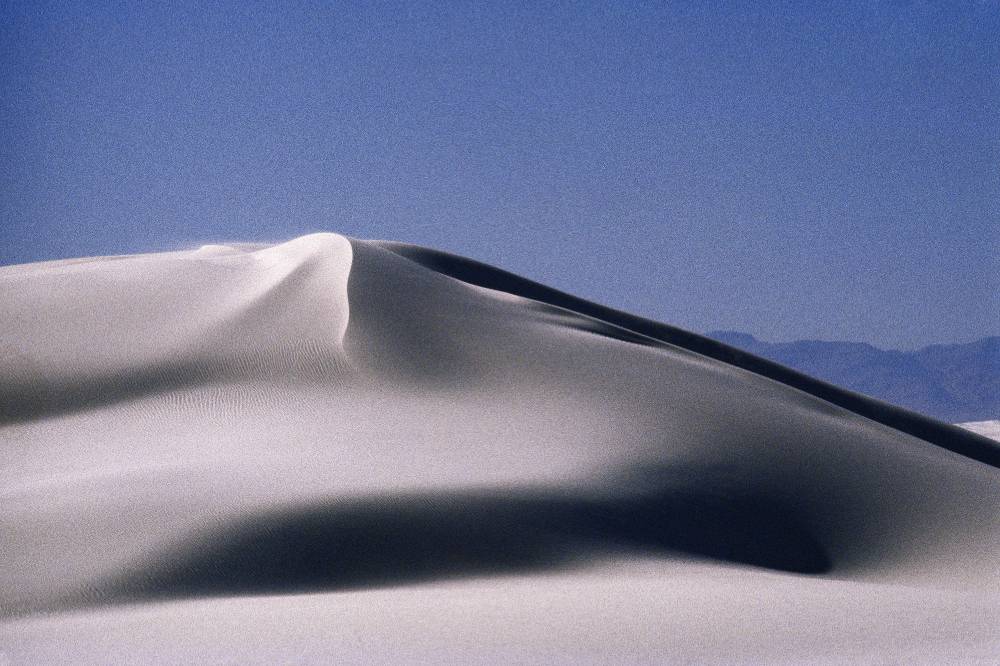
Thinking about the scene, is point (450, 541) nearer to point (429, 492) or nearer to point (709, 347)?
point (429, 492)

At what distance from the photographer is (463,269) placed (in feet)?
51.5

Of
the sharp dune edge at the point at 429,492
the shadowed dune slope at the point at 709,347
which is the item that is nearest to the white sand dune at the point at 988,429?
the shadowed dune slope at the point at 709,347

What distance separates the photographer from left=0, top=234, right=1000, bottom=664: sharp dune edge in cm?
499

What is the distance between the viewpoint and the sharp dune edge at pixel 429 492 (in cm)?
499

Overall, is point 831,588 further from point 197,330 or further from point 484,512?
point 197,330

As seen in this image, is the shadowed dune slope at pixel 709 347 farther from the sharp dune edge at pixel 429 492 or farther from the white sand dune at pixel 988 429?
the white sand dune at pixel 988 429

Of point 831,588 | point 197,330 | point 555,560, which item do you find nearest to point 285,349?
point 197,330

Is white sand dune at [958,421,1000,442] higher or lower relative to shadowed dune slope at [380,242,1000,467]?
higher

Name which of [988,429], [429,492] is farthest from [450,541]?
[988,429]

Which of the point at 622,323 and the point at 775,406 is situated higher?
the point at 622,323

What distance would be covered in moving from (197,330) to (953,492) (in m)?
7.01

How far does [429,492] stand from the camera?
23.0 feet

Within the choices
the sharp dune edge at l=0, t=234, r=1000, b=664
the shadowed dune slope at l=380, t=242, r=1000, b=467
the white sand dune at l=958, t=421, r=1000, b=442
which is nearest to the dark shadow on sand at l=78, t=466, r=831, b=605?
the sharp dune edge at l=0, t=234, r=1000, b=664

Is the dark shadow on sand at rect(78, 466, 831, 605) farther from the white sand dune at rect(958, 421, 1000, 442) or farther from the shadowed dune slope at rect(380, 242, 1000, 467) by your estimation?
the white sand dune at rect(958, 421, 1000, 442)
